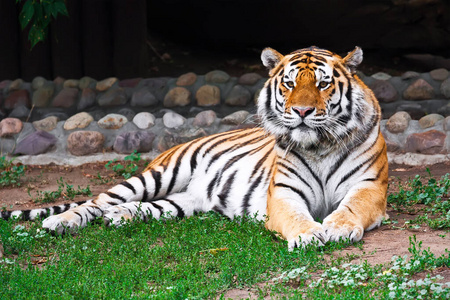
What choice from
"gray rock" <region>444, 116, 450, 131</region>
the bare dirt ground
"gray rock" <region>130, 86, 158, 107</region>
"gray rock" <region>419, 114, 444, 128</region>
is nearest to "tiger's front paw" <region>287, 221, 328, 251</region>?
the bare dirt ground

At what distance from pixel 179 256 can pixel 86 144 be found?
4.04 meters

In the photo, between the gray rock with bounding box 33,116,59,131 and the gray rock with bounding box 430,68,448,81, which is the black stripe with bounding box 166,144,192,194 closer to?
the gray rock with bounding box 33,116,59,131

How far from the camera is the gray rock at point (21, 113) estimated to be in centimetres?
845

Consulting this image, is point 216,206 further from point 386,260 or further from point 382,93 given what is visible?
point 382,93

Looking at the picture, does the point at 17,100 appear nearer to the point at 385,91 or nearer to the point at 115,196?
the point at 115,196

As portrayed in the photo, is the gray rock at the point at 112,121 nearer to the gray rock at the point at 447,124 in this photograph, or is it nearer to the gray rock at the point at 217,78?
the gray rock at the point at 217,78

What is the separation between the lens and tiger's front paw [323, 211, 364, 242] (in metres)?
3.98

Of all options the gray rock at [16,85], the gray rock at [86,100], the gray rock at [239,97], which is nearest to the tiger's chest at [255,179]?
the gray rock at [239,97]

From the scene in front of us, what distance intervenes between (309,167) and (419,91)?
3.76 meters

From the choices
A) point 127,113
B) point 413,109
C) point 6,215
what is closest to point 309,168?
point 6,215

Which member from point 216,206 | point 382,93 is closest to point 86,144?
point 216,206

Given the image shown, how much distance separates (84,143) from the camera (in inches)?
306

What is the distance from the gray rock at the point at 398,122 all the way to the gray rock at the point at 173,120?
7.96 feet

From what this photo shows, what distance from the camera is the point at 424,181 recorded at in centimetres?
600
